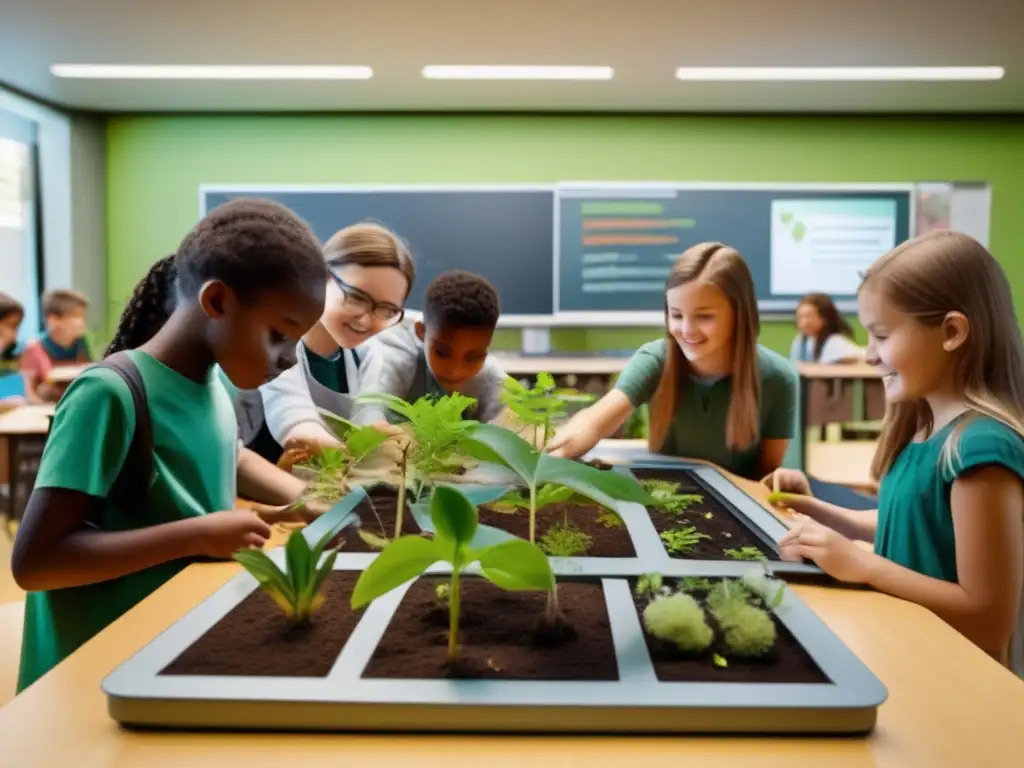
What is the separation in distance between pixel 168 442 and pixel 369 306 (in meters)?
0.34

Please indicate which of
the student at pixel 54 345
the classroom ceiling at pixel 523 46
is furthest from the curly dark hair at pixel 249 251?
the classroom ceiling at pixel 523 46

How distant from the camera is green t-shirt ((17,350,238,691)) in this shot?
0.75m

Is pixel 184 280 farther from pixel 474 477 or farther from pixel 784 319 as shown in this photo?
pixel 784 319

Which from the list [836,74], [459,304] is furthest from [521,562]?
[836,74]

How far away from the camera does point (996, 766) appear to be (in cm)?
48

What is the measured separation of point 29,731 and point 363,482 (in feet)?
1.73

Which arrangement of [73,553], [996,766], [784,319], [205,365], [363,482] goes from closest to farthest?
1. [996,766]
2. [73,553]
3. [205,365]
4. [363,482]
5. [784,319]

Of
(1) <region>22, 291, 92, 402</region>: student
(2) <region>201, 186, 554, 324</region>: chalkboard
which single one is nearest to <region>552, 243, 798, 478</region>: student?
(2) <region>201, 186, 554, 324</region>: chalkboard

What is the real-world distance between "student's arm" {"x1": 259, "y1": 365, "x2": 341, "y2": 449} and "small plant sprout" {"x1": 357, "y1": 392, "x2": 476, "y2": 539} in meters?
0.15

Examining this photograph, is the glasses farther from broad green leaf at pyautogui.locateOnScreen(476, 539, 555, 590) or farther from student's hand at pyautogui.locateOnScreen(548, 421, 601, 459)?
broad green leaf at pyautogui.locateOnScreen(476, 539, 555, 590)

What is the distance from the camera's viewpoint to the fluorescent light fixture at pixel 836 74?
3.30 m

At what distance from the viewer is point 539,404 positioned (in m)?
0.98

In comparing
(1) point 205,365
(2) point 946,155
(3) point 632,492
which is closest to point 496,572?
(3) point 632,492

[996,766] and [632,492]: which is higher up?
[632,492]
